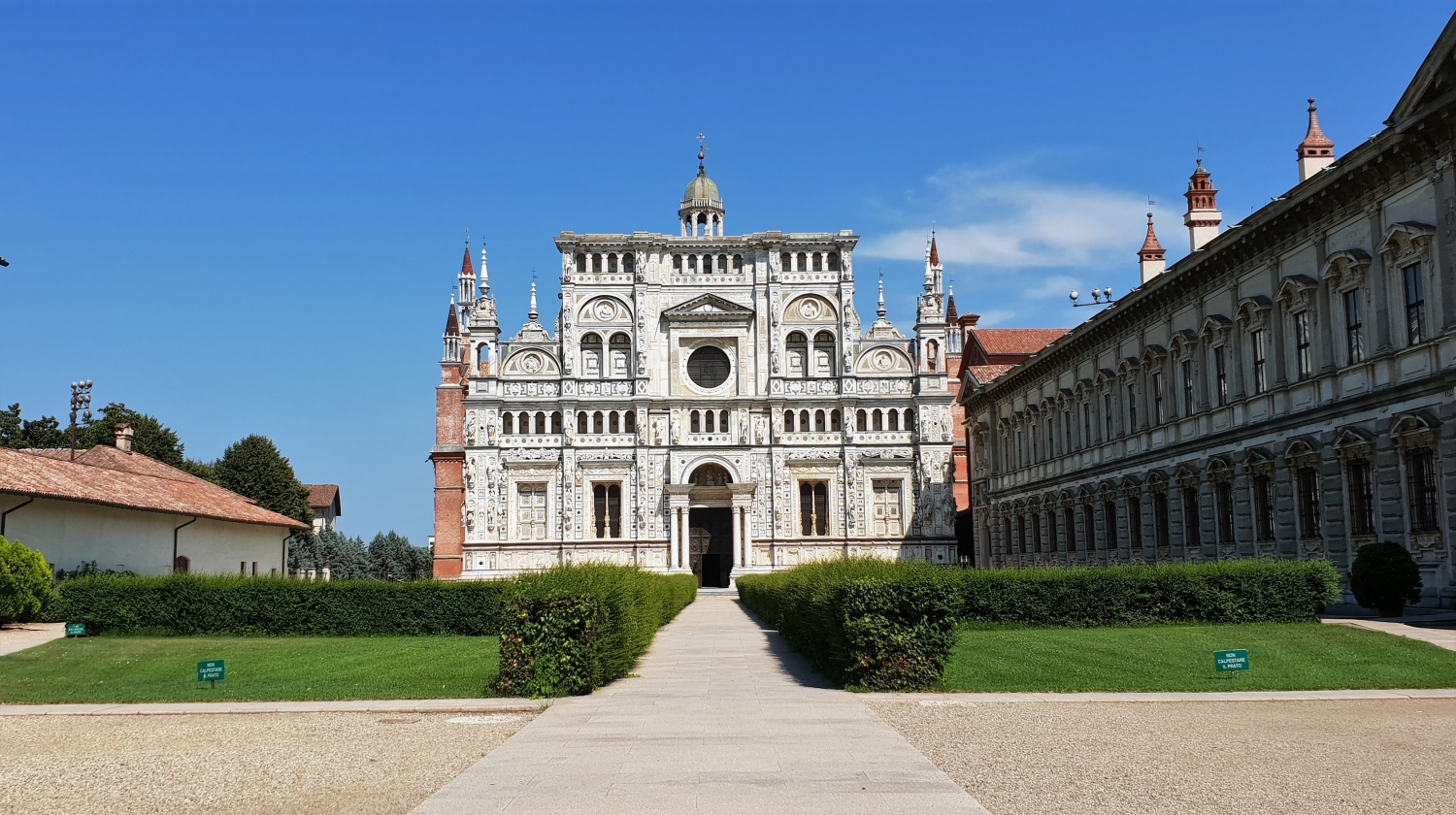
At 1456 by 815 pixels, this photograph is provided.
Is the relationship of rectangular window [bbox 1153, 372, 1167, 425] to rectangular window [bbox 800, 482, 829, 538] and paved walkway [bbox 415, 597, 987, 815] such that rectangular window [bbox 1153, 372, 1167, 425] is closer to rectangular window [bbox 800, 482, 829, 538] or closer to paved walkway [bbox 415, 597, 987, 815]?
paved walkway [bbox 415, 597, 987, 815]

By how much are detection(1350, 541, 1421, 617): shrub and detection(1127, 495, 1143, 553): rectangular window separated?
59.7ft

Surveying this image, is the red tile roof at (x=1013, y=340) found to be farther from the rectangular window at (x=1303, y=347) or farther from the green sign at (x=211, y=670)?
the green sign at (x=211, y=670)

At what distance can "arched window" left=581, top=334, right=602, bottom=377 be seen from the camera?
7806 cm

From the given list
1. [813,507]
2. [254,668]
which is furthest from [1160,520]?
[813,507]

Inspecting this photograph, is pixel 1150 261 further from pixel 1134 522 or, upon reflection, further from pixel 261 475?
pixel 261 475

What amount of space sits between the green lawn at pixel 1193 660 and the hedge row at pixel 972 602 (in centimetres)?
85

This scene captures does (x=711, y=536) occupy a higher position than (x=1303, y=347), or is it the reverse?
(x=1303, y=347)

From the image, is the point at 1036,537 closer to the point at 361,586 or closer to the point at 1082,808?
the point at 361,586

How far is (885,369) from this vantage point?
78062 millimetres

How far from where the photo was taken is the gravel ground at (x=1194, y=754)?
10953 millimetres

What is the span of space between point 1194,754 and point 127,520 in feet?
129

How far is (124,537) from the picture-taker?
141 feet

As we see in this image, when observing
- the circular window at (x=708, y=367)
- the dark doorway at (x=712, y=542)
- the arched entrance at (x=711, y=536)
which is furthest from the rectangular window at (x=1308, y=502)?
the circular window at (x=708, y=367)

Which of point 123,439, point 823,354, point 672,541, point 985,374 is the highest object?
point 823,354
